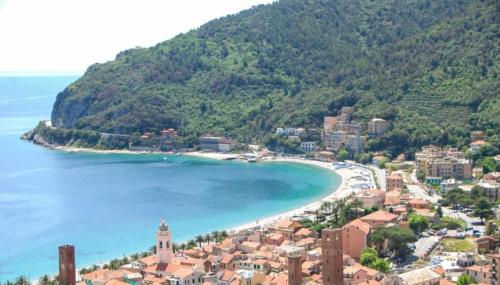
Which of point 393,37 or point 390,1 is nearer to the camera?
point 393,37

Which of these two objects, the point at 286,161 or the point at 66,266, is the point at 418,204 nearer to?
the point at 66,266

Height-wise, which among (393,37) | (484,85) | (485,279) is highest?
(393,37)

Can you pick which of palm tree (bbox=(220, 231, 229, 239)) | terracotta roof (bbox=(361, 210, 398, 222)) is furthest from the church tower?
terracotta roof (bbox=(361, 210, 398, 222))

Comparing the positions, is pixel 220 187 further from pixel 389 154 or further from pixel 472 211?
pixel 472 211

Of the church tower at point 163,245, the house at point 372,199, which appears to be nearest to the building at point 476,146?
the house at point 372,199

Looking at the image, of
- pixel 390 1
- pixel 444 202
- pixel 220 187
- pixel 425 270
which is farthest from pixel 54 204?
pixel 390 1

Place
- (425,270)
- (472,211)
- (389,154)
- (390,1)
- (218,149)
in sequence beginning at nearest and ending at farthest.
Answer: (425,270)
(472,211)
(389,154)
(218,149)
(390,1)
